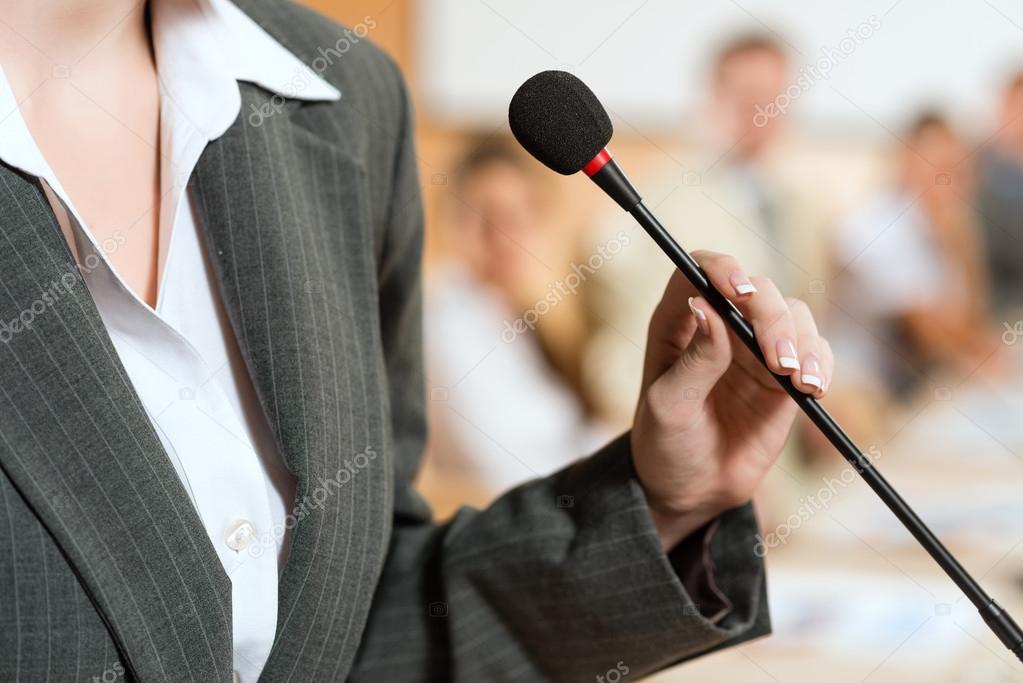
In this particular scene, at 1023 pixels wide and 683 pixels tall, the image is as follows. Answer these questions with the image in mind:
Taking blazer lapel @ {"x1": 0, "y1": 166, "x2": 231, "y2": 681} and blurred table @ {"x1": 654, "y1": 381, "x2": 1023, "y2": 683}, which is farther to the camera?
blurred table @ {"x1": 654, "y1": 381, "x2": 1023, "y2": 683}

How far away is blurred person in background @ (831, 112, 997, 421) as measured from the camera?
2.56m

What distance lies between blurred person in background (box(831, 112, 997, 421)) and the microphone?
219 centimetres

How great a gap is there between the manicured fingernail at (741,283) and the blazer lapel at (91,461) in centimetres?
26

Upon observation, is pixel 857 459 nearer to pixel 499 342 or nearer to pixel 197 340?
pixel 197 340

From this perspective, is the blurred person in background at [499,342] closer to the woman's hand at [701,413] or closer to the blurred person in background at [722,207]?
the blurred person in background at [722,207]

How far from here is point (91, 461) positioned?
0.45m

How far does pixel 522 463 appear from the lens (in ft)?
8.23

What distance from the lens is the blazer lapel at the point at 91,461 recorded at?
1.44 feet

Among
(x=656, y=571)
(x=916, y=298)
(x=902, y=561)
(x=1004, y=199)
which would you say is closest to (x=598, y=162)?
(x=656, y=571)

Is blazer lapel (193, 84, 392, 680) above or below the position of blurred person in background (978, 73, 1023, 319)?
above

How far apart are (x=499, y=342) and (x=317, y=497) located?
2071 millimetres

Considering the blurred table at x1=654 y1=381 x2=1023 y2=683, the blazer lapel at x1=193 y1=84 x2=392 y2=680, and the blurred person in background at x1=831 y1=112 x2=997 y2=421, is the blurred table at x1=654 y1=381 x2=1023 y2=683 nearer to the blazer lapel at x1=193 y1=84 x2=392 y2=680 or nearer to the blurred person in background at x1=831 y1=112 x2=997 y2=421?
the blurred person in background at x1=831 y1=112 x2=997 y2=421

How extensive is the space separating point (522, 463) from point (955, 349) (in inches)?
43.0

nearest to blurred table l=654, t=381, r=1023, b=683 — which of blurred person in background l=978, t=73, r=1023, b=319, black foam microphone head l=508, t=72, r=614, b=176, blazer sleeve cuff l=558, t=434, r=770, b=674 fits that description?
blurred person in background l=978, t=73, r=1023, b=319
